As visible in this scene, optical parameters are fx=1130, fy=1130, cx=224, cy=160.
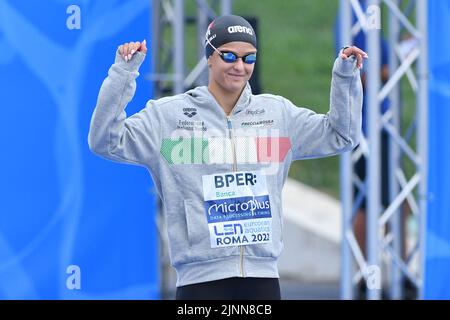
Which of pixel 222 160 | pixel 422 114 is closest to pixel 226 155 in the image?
pixel 222 160

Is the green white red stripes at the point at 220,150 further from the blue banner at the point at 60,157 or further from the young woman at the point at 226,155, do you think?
the blue banner at the point at 60,157

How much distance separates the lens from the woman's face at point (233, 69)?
3775 mm

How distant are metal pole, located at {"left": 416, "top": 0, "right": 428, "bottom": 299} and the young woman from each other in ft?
9.06

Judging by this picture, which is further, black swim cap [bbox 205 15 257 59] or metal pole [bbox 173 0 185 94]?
metal pole [bbox 173 0 185 94]

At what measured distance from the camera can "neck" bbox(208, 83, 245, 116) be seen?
3859mm

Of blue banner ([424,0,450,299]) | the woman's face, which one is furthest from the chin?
blue banner ([424,0,450,299])

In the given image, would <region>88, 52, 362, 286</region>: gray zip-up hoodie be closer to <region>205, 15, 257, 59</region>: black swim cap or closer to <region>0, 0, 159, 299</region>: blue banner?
<region>205, 15, 257, 59</region>: black swim cap

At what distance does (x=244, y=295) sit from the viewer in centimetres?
377

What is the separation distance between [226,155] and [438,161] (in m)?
2.89

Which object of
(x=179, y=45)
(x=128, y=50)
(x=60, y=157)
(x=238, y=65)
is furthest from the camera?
(x=179, y=45)

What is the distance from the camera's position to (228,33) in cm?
383

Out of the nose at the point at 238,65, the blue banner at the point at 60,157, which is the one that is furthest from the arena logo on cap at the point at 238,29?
the blue banner at the point at 60,157

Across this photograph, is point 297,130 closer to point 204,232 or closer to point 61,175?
point 204,232

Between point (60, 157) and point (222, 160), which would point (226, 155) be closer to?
point (222, 160)
